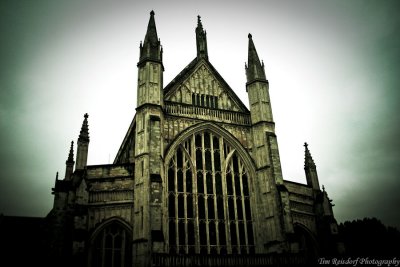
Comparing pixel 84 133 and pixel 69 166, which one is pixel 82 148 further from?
pixel 69 166

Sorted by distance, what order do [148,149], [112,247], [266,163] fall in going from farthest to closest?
1. [266,163]
2. [148,149]
3. [112,247]

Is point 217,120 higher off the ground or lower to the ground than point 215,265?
higher

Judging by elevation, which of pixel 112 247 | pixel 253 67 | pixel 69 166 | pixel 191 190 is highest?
pixel 253 67

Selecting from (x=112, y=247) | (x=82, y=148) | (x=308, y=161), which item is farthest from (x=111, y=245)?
(x=308, y=161)

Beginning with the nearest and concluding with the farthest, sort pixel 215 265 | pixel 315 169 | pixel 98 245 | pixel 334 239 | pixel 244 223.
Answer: pixel 215 265
pixel 98 245
pixel 244 223
pixel 334 239
pixel 315 169

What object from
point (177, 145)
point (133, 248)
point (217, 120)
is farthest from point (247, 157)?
point (133, 248)

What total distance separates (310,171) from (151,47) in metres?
15.2

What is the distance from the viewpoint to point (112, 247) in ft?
62.7

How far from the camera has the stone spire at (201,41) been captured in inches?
1080

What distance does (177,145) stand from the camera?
22031mm

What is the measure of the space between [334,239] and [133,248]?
13.8 meters

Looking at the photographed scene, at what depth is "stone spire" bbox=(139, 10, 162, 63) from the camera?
2339 centimetres

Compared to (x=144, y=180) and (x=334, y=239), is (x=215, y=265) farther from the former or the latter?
(x=334, y=239)

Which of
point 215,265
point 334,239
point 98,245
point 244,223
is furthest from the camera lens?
point 334,239
